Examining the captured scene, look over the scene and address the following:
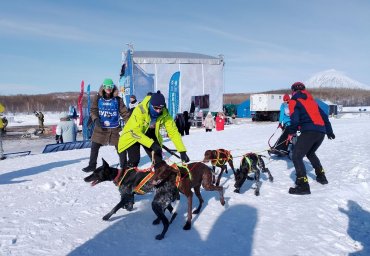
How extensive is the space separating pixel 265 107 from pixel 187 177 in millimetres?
30612

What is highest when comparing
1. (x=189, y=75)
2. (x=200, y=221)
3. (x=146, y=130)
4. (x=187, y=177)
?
(x=189, y=75)

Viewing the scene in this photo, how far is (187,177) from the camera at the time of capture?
4.26 metres

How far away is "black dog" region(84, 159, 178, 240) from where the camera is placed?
153 inches

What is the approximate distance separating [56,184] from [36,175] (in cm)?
113

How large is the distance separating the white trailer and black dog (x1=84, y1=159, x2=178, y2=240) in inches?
1207

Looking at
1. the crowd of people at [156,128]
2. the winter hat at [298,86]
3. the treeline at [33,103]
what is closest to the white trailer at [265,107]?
the crowd of people at [156,128]

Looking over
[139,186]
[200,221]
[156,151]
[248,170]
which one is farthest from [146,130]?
[248,170]

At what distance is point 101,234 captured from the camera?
12.6ft

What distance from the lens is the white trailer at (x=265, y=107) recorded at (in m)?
33.7

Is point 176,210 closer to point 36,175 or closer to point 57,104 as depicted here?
point 36,175

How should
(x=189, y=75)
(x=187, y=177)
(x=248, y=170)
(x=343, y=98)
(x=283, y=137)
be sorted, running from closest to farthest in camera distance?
(x=187, y=177) < (x=248, y=170) < (x=283, y=137) < (x=189, y=75) < (x=343, y=98)

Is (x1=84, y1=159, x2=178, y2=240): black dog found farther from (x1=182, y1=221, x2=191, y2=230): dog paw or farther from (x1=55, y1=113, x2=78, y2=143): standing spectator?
(x1=55, y1=113, x2=78, y2=143): standing spectator

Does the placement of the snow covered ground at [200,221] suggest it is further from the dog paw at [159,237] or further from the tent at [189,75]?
the tent at [189,75]

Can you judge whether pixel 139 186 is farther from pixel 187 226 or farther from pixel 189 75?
pixel 189 75
